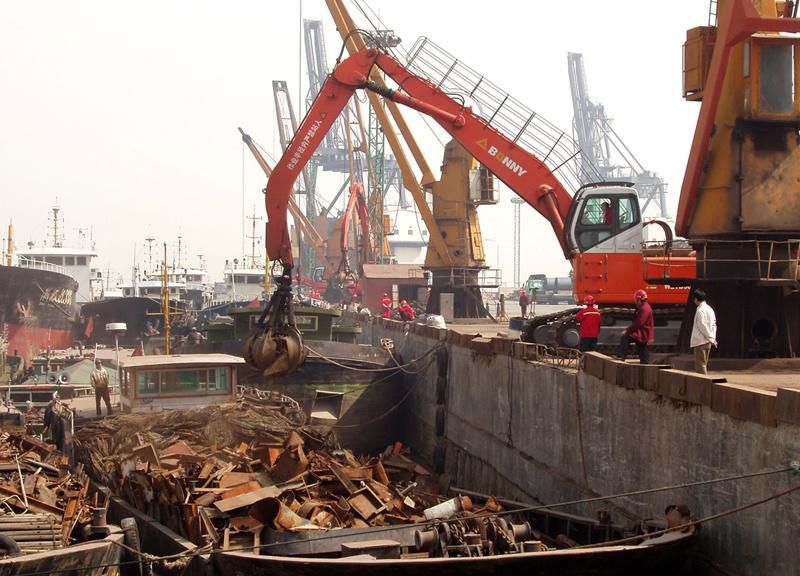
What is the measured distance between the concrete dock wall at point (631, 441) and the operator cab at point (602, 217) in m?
3.50

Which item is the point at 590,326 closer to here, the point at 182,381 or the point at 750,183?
the point at 750,183

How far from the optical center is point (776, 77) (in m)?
17.3

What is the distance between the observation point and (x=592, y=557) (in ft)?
38.2

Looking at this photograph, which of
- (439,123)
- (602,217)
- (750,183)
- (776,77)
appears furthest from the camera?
(439,123)

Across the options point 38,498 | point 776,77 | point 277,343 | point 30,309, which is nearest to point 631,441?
point 776,77

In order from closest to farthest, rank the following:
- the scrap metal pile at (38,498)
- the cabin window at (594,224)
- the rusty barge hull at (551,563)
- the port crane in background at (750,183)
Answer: the rusty barge hull at (551,563), the scrap metal pile at (38,498), the port crane in background at (750,183), the cabin window at (594,224)

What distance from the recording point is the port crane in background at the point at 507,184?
21.5m

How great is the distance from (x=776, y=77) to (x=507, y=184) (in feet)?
50.7

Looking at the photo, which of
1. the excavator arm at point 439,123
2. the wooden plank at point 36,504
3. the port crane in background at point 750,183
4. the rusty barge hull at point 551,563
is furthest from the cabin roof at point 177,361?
the rusty barge hull at point 551,563

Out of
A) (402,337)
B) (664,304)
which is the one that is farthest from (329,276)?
(664,304)

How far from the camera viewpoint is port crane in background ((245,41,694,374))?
70.6ft

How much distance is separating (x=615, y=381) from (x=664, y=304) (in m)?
8.41

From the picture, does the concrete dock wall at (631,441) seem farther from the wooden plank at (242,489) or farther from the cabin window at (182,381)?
the cabin window at (182,381)

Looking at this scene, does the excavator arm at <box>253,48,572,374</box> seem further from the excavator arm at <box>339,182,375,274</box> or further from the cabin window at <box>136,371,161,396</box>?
the excavator arm at <box>339,182,375,274</box>
